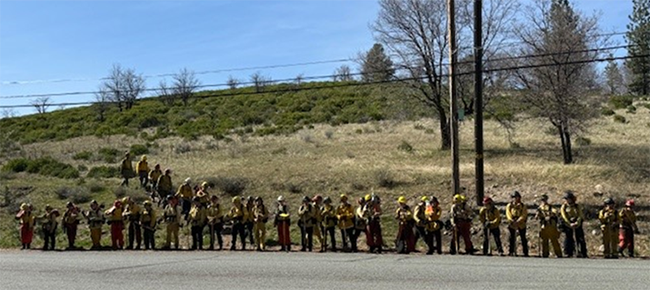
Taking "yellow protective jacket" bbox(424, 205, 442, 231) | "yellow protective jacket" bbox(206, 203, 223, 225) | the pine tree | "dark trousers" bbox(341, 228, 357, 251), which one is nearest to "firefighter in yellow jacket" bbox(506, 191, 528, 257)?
"yellow protective jacket" bbox(424, 205, 442, 231)

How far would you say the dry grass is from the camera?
23984 mm

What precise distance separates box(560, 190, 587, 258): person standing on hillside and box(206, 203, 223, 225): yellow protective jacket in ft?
30.4

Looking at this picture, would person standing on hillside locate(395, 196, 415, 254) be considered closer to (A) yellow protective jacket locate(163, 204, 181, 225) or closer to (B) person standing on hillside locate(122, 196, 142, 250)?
(A) yellow protective jacket locate(163, 204, 181, 225)

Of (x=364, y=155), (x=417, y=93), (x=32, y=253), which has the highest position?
(x=417, y=93)

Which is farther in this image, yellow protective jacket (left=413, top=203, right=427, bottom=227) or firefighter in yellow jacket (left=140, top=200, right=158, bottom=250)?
firefighter in yellow jacket (left=140, top=200, right=158, bottom=250)

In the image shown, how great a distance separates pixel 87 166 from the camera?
38.2 metres

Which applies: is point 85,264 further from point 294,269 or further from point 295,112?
point 295,112

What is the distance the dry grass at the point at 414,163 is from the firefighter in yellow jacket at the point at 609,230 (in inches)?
70.7

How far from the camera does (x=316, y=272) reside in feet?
44.0

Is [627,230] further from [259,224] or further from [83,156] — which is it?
[83,156]

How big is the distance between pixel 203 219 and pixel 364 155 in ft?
48.4

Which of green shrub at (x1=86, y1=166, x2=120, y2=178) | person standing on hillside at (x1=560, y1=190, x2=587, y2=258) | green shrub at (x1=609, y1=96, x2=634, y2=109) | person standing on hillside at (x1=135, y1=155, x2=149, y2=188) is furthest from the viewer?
green shrub at (x1=609, y1=96, x2=634, y2=109)

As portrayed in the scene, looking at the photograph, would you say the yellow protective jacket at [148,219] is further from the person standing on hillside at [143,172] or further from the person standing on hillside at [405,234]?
the person standing on hillside at [143,172]

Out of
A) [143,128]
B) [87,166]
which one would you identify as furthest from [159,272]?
[143,128]
